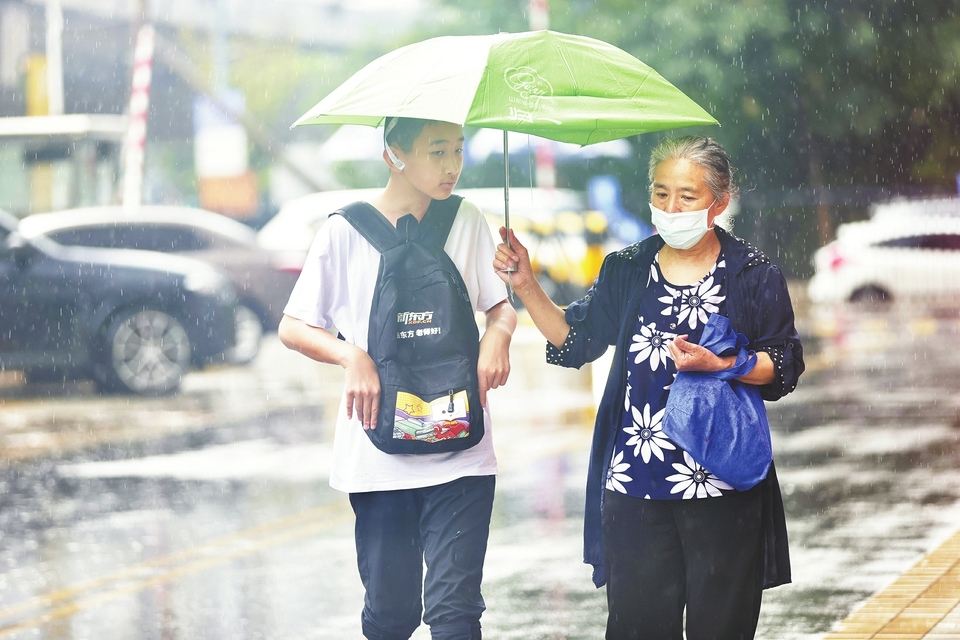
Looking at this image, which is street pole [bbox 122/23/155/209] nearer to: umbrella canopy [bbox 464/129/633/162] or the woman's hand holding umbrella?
umbrella canopy [bbox 464/129/633/162]

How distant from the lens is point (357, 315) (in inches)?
162

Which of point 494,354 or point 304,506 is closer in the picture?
point 494,354

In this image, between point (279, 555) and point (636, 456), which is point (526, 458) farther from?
point (636, 456)

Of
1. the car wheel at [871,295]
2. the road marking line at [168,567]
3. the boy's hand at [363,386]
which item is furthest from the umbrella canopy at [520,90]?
the car wheel at [871,295]

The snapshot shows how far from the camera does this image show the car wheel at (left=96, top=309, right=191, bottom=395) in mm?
13367

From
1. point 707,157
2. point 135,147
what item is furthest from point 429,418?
point 135,147

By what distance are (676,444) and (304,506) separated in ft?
15.7

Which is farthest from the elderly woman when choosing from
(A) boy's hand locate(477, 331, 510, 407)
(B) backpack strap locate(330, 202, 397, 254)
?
(B) backpack strap locate(330, 202, 397, 254)

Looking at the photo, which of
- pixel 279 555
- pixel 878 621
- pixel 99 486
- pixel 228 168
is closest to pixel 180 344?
pixel 99 486

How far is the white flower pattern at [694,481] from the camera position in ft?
12.4

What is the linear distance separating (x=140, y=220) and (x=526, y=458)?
754 cm

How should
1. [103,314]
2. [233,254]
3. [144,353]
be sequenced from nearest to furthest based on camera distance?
[103,314] → [144,353] → [233,254]

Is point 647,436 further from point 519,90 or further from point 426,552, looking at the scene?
point 519,90

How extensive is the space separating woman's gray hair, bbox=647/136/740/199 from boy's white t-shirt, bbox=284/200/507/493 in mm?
665
